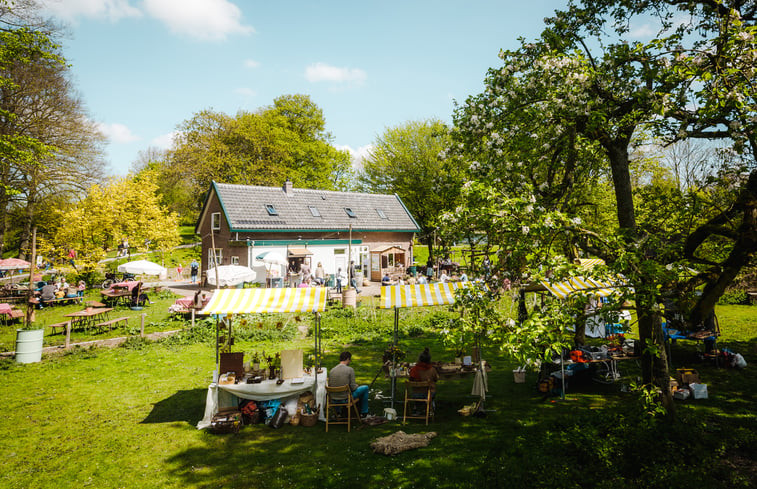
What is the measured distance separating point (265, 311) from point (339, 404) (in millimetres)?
2440

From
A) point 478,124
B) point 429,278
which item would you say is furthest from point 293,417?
point 429,278

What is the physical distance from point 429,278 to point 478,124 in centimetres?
2274

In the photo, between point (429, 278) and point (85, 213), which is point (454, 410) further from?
point (85, 213)

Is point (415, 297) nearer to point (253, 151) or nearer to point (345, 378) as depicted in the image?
point (345, 378)

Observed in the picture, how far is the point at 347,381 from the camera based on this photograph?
826 cm

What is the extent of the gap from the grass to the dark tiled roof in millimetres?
15997

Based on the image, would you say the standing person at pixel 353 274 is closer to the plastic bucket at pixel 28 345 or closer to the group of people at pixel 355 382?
the plastic bucket at pixel 28 345

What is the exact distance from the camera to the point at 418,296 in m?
9.65

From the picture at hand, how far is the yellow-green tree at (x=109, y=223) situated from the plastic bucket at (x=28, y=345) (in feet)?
45.1

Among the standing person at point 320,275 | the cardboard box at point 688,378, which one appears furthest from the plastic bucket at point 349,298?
the cardboard box at point 688,378

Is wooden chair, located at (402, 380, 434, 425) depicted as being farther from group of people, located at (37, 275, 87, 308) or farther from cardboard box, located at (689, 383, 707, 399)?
group of people, located at (37, 275, 87, 308)

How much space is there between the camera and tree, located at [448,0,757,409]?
5.72 m

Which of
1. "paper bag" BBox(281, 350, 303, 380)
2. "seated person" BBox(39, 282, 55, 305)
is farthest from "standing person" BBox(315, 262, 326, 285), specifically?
"paper bag" BBox(281, 350, 303, 380)

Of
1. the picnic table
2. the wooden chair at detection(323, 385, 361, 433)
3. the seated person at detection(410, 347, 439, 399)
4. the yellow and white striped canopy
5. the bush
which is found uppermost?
the yellow and white striped canopy
